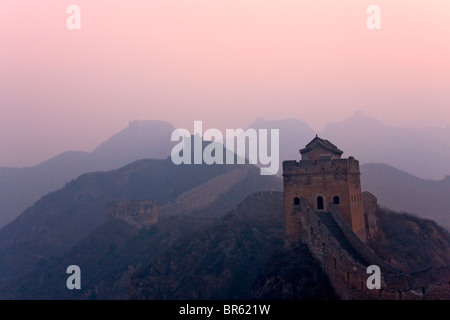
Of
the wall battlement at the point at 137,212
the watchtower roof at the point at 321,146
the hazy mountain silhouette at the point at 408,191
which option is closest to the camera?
the watchtower roof at the point at 321,146

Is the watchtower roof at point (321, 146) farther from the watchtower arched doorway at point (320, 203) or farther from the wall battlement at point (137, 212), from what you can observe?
the wall battlement at point (137, 212)

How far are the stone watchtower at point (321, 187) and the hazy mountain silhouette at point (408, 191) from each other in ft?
102

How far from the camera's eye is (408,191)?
184 ft

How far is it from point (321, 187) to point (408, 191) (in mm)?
38377

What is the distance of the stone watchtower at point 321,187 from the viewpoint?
22844 millimetres

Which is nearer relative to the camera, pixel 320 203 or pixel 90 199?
pixel 320 203

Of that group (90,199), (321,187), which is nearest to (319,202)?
(321,187)

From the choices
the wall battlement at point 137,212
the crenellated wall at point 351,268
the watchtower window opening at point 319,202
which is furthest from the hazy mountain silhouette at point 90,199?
the crenellated wall at point 351,268

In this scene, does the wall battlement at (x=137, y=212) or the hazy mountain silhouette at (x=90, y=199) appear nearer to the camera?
the wall battlement at (x=137, y=212)

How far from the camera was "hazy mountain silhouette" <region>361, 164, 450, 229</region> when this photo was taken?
5156 centimetres

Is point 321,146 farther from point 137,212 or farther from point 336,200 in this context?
point 137,212

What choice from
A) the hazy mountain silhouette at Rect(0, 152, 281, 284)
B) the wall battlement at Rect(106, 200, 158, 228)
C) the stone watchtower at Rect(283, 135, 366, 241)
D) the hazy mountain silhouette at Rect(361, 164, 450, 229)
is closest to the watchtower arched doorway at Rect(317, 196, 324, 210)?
the stone watchtower at Rect(283, 135, 366, 241)

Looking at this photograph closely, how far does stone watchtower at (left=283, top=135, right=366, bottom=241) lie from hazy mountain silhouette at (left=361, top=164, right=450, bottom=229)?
3123 cm
